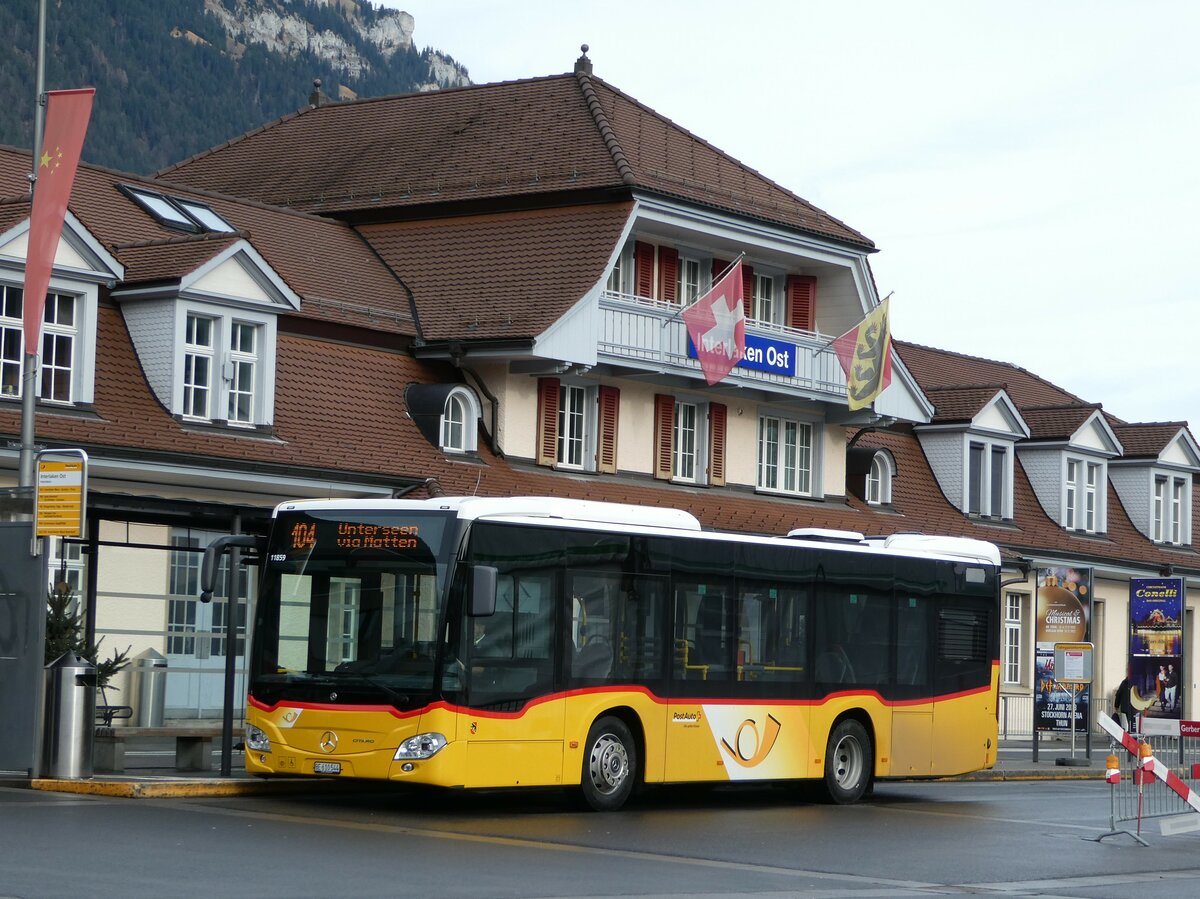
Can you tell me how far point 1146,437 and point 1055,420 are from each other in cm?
451

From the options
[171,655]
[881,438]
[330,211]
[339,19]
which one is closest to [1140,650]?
[881,438]

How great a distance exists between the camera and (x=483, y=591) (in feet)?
60.4

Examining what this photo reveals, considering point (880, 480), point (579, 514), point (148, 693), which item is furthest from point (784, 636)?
point (880, 480)

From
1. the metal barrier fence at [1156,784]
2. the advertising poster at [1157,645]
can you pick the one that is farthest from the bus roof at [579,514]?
the advertising poster at [1157,645]

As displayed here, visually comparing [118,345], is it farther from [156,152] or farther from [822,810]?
[156,152]

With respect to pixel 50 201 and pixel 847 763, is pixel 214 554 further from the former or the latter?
pixel 847 763

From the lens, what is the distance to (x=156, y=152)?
13850cm

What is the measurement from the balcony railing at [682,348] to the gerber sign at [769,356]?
0.7 inches

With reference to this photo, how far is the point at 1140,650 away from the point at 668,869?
2573 centimetres

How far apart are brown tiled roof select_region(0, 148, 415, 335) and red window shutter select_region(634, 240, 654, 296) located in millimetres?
4185

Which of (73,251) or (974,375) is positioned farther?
(974,375)

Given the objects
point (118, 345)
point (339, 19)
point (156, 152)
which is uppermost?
point (339, 19)

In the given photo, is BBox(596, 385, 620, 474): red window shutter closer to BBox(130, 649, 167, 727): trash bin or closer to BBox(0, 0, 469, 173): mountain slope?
BBox(130, 649, 167, 727): trash bin

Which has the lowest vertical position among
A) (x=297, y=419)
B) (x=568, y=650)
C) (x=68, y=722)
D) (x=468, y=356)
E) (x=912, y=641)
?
(x=68, y=722)
